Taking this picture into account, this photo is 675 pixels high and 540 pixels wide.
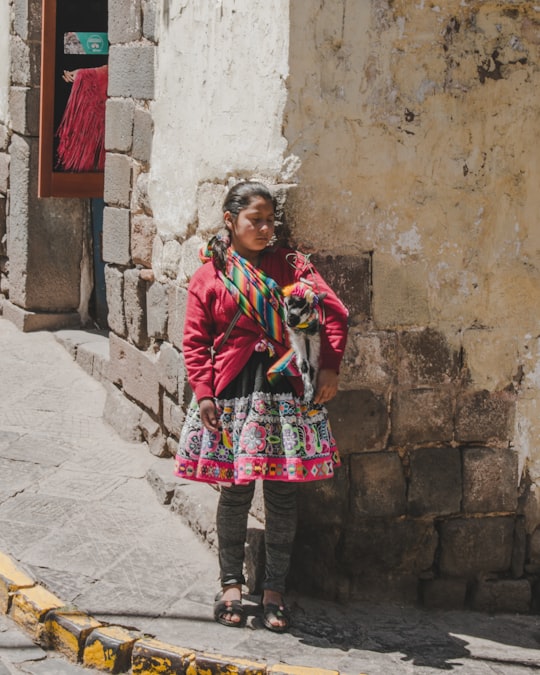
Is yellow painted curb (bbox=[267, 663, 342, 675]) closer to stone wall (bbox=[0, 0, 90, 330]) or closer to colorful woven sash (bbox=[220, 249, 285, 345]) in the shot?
colorful woven sash (bbox=[220, 249, 285, 345])

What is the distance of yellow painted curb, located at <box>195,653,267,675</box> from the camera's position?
4.38 meters

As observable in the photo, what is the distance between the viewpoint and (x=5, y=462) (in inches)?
253

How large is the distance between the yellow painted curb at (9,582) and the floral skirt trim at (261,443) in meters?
0.91

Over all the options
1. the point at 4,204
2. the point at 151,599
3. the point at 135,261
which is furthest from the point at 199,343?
the point at 4,204

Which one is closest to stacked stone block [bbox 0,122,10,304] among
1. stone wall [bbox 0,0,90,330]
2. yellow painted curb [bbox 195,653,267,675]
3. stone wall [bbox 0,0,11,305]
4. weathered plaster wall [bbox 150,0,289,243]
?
stone wall [bbox 0,0,11,305]

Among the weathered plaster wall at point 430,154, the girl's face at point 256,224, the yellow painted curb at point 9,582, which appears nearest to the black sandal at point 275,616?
the yellow painted curb at point 9,582

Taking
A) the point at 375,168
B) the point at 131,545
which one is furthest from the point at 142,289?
the point at 375,168

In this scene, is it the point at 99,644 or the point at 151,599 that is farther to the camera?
the point at 151,599

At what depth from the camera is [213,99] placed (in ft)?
17.6

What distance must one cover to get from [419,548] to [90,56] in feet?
16.2

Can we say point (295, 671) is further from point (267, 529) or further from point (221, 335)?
point (221, 335)

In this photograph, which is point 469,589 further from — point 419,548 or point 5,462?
point 5,462

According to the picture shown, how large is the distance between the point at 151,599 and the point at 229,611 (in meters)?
0.38

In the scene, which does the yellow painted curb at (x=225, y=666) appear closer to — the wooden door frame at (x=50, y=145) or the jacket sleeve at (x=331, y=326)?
the jacket sleeve at (x=331, y=326)
